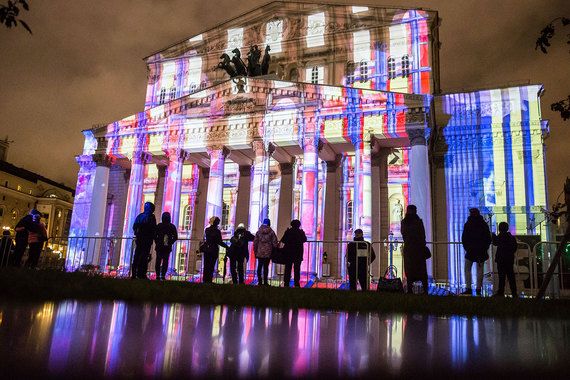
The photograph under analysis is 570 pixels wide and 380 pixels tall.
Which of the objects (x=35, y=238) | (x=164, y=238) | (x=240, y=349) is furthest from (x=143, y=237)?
(x=240, y=349)

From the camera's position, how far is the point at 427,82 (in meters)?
28.0

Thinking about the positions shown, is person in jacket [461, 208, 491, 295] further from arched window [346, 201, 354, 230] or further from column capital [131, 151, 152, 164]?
column capital [131, 151, 152, 164]

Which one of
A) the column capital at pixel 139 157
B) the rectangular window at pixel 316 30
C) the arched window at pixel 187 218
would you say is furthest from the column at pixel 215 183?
the rectangular window at pixel 316 30

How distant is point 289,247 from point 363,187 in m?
10.6

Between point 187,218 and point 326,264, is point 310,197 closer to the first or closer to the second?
point 326,264

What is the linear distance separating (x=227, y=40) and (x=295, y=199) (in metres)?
13.3

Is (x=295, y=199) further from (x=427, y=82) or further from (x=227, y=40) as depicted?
(x=227, y=40)

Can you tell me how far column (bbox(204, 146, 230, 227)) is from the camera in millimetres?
25234

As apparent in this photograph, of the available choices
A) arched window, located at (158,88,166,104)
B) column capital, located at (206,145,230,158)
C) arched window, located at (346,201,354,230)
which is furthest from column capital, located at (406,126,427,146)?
arched window, located at (158,88,166,104)

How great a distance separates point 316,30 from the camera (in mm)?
31078

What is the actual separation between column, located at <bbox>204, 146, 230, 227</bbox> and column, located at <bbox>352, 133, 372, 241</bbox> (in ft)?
23.8

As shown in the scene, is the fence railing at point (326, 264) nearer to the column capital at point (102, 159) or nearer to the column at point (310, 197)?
the column at point (310, 197)

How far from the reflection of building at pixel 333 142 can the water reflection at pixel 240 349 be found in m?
18.5

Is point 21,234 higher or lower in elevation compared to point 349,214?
lower
